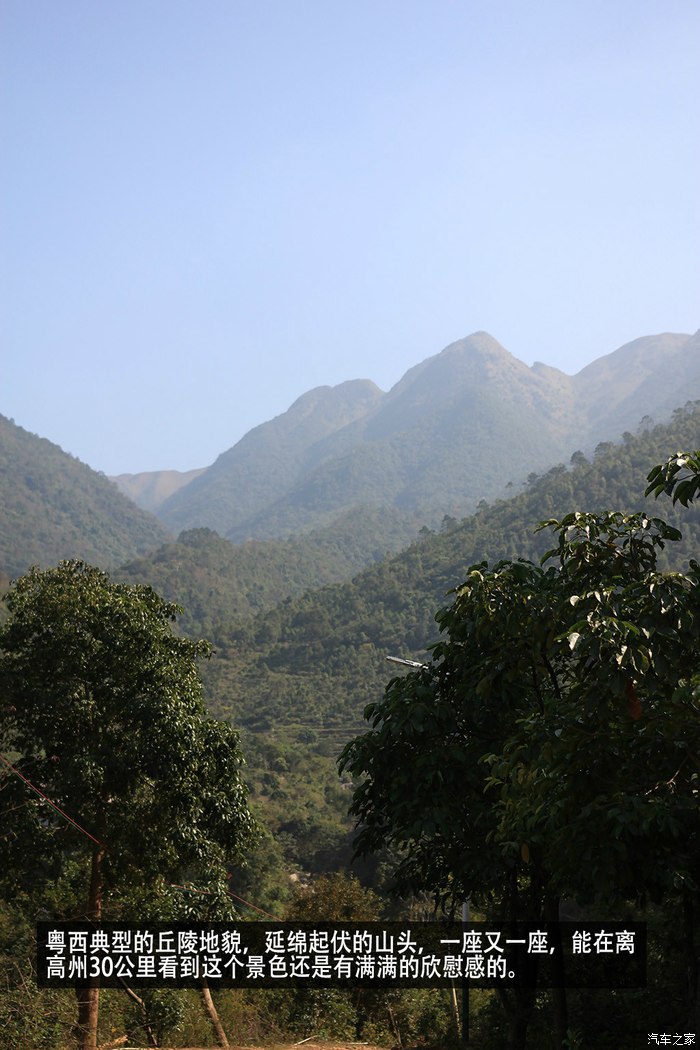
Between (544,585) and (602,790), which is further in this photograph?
(544,585)

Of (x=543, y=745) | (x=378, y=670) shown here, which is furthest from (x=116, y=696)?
(x=378, y=670)

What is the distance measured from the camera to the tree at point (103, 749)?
8422 millimetres

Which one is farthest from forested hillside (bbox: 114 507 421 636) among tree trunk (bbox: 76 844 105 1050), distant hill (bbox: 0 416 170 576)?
tree trunk (bbox: 76 844 105 1050)

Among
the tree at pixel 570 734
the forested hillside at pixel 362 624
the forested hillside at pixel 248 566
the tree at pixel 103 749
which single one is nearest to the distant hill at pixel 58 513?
the forested hillside at pixel 248 566

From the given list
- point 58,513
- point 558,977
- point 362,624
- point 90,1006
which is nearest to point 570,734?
point 558,977

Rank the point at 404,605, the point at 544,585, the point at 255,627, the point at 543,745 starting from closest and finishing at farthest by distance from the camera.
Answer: the point at 543,745 < the point at 544,585 < the point at 404,605 < the point at 255,627

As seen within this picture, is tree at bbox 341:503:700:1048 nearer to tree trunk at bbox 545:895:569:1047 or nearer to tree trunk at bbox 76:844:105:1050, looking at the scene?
tree trunk at bbox 545:895:569:1047

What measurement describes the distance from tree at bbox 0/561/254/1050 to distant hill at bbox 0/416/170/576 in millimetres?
105933

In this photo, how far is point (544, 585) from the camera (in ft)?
21.2

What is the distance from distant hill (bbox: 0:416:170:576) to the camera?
121250 mm

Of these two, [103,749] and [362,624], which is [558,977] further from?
[362,624]

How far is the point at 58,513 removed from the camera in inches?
5335

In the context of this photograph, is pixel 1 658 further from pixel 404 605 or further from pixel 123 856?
pixel 404 605

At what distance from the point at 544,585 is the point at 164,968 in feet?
15.9
